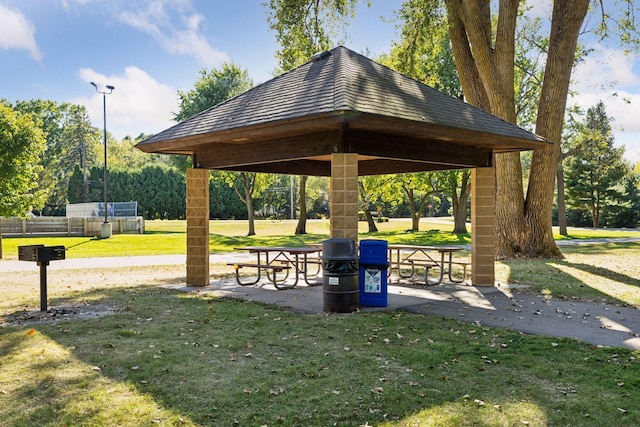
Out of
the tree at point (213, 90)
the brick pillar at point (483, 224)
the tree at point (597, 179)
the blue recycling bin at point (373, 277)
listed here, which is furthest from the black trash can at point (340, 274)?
the tree at point (597, 179)

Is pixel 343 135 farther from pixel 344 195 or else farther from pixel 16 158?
pixel 16 158

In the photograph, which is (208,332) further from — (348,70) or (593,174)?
(593,174)

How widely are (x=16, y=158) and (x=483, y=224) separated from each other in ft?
51.7

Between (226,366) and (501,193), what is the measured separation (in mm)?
13690

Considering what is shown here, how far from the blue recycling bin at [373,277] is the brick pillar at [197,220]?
4.24 metres

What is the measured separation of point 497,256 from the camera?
1738cm

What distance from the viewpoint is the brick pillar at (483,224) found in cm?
1147

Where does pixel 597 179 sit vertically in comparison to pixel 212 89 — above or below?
below

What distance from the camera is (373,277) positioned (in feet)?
29.1

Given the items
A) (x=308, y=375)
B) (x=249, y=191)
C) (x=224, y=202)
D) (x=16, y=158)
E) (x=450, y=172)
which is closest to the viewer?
(x=308, y=375)

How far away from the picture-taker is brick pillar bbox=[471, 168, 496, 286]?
11469 mm

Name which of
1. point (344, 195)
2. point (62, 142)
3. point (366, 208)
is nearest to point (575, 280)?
point (344, 195)

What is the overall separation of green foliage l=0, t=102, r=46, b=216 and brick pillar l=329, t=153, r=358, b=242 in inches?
569

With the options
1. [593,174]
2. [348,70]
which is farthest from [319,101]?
[593,174]
